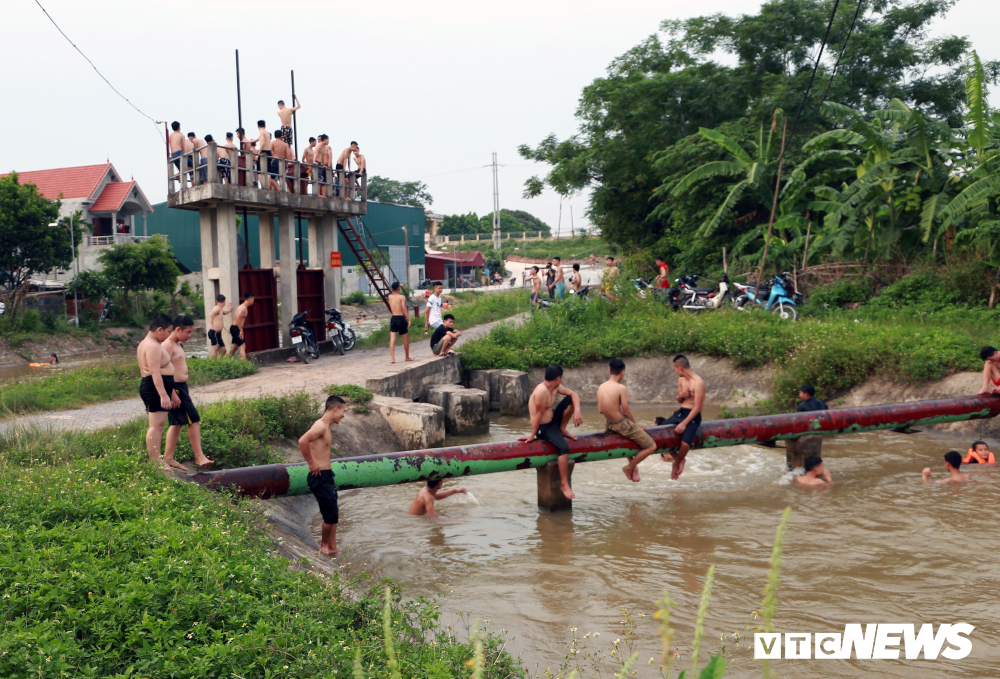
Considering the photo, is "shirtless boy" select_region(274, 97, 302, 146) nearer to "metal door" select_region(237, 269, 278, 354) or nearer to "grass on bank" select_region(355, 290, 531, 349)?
"metal door" select_region(237, 269, 278, 354)

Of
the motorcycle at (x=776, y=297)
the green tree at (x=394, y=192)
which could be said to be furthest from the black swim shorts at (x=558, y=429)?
the green tree at (x=394, y=192)

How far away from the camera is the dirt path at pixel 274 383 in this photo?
376 inches

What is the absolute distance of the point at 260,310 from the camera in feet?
54.9

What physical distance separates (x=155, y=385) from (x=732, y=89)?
2340 centimetres

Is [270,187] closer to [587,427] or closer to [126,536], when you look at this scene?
[587,427]

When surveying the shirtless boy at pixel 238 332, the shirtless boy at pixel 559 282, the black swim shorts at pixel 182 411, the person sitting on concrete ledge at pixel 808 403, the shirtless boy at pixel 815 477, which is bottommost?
the shirtless boy at pixel 815 477

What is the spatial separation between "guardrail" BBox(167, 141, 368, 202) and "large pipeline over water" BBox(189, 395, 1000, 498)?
9390 millimetres

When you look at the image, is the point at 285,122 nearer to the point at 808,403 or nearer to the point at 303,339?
the point at 303,339

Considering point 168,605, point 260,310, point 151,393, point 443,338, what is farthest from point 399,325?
point 168,605

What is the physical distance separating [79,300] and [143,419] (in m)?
25.3

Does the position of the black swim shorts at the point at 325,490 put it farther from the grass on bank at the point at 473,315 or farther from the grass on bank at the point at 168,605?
the grass on bank at the point at 473,315

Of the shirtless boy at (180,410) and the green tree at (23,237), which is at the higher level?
the green tree at (23,237)

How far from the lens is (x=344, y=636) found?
4133 mm

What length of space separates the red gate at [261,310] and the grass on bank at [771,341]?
4.69 metres
